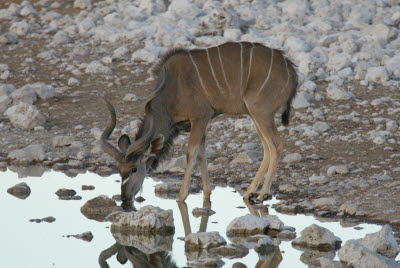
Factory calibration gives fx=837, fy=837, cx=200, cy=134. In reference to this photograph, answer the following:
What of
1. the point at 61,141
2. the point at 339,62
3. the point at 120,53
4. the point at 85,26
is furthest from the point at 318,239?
the point at 85,26

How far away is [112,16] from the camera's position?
12539mm

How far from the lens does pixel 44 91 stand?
1041 cm

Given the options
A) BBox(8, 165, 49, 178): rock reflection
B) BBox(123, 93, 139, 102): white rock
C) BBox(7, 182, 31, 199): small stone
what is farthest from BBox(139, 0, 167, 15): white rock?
BBox(7, 182, 31, 199): small stone

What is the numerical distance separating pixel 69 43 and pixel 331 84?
409 centimetres

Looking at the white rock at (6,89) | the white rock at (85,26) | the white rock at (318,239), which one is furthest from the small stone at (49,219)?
the white rock at (85,26)

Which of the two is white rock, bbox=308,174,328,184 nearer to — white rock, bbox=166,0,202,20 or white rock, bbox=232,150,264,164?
white rock, bbox=232,150,264,164

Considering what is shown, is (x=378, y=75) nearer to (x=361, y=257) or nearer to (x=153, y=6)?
(x=153, y=6)

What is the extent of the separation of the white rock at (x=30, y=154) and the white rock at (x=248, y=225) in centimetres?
317

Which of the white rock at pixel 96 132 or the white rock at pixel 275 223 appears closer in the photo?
the white rock at pixel 275 223

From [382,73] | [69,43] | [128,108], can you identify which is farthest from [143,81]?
[382,73]

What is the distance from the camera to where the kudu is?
720 centimetres

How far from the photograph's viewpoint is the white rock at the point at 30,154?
28.6 ft

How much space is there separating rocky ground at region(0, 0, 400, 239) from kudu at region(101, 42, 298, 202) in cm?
66

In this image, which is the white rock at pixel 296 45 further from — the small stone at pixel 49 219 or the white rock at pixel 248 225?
the small stone at pixel 49 219
